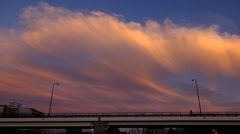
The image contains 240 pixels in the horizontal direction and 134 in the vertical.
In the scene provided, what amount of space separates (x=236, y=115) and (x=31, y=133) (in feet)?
524

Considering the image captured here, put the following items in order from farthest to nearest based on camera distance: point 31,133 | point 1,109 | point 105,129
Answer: point 31,133 < point 1,109 < point 105,129

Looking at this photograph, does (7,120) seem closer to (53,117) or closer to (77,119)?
(53,117)

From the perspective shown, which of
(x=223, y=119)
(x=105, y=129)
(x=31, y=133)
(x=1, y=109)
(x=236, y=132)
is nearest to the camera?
(x=223, y=119)

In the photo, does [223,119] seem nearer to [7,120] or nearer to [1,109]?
[7,120]

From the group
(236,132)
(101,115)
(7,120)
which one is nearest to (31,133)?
(7,120)

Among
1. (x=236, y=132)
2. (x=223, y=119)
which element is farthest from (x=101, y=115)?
(x=236, y=132)

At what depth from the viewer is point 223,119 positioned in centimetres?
4706

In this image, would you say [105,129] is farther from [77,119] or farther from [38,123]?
[38,123]

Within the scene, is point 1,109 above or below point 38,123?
above

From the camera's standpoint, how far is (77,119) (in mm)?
51031

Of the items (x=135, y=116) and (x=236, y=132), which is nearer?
(x=135, y=116)

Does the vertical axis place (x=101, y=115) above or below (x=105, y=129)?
above

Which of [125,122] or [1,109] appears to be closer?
[125,122]

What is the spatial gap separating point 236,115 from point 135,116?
2509 cm
